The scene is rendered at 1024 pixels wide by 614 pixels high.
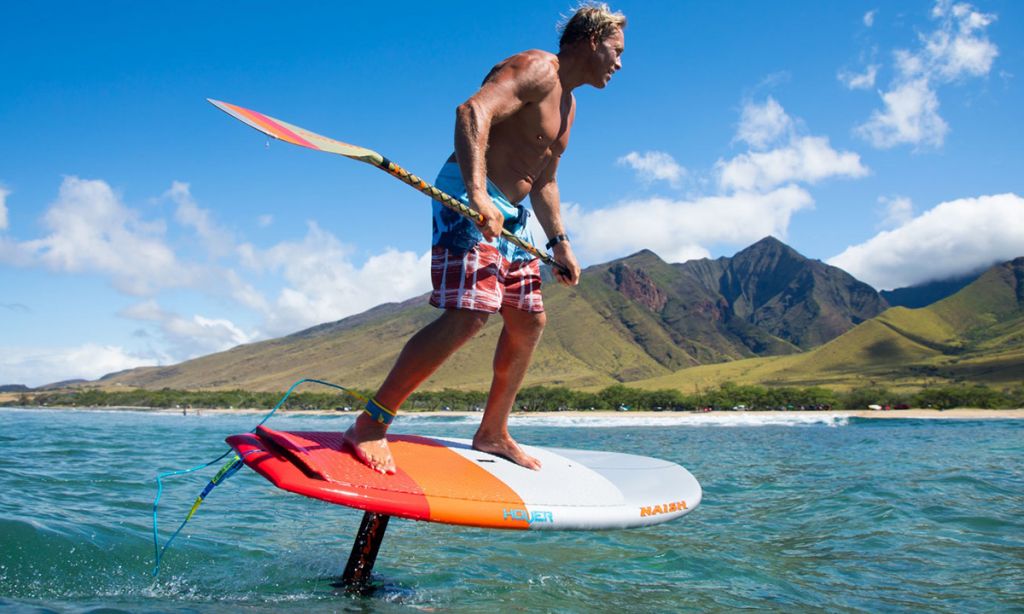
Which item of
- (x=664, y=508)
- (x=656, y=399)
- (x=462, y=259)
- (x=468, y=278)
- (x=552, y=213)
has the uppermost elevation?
(x=552, y=213)

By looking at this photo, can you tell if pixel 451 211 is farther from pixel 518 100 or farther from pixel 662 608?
pixel 662 608

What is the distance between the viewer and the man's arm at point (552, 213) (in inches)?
203

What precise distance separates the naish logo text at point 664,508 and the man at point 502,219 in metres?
0.84

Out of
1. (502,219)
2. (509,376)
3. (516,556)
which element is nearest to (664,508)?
(509,376)

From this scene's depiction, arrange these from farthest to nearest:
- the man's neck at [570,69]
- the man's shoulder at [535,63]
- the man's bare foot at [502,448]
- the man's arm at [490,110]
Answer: the man's bare foot at [502,448], the man's neck at [570,69], the man's shoulder at [535,63], the man's arm at [490,110]

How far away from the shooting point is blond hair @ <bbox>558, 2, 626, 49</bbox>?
4.57 meters

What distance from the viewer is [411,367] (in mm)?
4070

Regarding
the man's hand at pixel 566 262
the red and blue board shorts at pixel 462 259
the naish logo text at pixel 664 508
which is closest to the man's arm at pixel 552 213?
the man's hand at pixel 566 262

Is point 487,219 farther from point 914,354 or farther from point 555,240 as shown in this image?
point 914,354

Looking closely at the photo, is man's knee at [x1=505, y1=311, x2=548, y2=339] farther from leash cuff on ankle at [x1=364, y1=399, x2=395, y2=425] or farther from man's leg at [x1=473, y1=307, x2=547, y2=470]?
leash cuff on ankle at [x1=364, y1=399, x2=395, y2=425]

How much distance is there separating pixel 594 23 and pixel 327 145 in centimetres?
202

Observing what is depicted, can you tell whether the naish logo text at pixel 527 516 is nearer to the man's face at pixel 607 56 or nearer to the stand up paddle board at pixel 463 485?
the stand up paddle board at pixel 463 485

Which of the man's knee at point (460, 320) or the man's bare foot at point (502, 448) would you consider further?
the man's bare foot at point (502, 448)

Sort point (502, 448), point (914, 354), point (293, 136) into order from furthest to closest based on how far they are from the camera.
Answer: point (914, 354)
point (502, 448)
point (293, 136)
